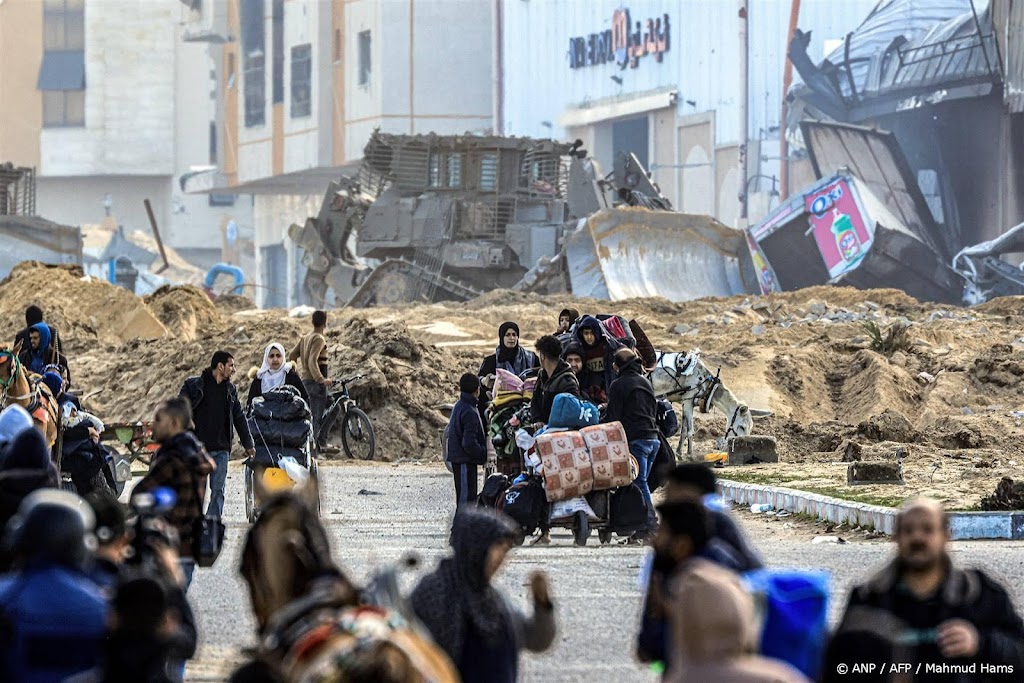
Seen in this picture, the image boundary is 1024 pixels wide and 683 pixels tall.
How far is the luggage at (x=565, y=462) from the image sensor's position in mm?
13195

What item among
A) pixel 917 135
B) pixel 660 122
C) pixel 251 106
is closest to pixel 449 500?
pixel 917 135

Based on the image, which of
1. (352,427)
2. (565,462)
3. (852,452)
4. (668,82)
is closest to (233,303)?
(668,82)

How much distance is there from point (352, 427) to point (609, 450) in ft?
35.0

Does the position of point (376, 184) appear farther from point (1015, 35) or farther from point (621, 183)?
point (1015, 35)

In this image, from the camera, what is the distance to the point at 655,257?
140 ft

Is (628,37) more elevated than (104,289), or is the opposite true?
(628,37)

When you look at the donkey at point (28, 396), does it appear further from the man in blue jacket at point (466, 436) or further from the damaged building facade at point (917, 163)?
A: the damaged building facade at point (917, 163)

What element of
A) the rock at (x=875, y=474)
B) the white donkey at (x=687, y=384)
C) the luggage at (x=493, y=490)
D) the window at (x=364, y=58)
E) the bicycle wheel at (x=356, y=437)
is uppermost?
the window at (x=364, y=58)

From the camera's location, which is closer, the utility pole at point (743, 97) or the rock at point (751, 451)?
the rock at point (751, 451)

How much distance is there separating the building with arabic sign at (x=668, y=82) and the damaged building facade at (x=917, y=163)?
10.4 ft

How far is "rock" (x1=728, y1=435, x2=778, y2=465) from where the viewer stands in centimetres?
2069

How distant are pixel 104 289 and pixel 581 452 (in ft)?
84.9

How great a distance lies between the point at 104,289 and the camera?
3772cm

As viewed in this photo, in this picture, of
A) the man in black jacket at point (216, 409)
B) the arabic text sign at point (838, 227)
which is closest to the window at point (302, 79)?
the arabic text sign at point (838, 227)
